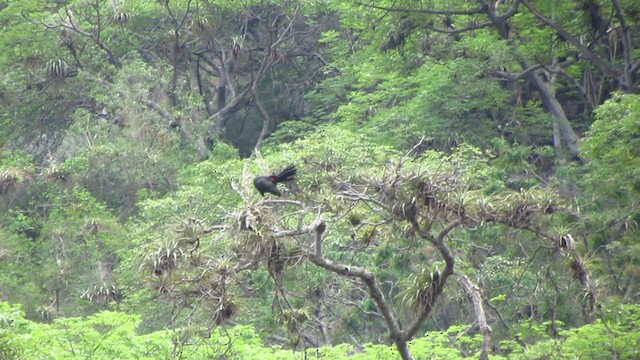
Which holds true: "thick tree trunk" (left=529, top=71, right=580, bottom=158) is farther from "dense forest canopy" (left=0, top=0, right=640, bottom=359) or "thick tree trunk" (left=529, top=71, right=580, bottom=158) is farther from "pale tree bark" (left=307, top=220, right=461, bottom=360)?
"pale tree bark" (left=307, top=220, right=461, bottom=360)

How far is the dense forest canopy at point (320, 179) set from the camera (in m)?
8.52

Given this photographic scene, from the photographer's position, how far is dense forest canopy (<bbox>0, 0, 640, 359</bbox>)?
336 inches

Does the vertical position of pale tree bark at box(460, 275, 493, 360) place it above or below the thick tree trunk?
below

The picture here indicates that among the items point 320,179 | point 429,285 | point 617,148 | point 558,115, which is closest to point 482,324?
point 429,285

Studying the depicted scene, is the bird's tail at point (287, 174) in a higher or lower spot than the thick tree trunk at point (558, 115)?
lower

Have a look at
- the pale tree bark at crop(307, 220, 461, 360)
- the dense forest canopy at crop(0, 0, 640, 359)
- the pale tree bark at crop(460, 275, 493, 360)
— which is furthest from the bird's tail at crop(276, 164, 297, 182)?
the pale tree bark at crop(460, 275, 493, 360)

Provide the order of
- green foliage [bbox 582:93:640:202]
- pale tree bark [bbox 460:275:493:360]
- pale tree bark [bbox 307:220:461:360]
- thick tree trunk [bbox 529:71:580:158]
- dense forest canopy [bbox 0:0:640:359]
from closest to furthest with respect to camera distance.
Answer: pale tree bark [bbox 307:220:461:360]
dense forest canopy [bbox 0:0:640:359]
pale tree bark [bbox 460:275:493:360]
green foliage [bbox 582:93:640:202]
thick tree trunk [bbox 529:71:580:158]

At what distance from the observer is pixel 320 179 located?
945cm

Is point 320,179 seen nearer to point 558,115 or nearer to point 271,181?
point 271,181

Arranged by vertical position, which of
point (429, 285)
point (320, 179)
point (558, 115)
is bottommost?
point (429, 285)

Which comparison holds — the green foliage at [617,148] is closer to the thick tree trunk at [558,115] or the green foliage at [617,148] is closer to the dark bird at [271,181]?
the thick tree trunk at [558,115]

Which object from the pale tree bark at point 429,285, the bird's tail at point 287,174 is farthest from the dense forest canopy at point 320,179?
the bird's tail at point 287,174

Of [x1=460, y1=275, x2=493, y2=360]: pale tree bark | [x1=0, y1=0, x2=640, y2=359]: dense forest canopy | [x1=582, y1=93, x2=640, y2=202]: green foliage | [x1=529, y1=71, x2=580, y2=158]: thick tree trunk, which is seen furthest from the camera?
[x1=529, y1=71, x2=580, y2=158]: thick tree trunk

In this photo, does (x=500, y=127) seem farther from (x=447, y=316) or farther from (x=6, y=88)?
(x=6, y=88)
